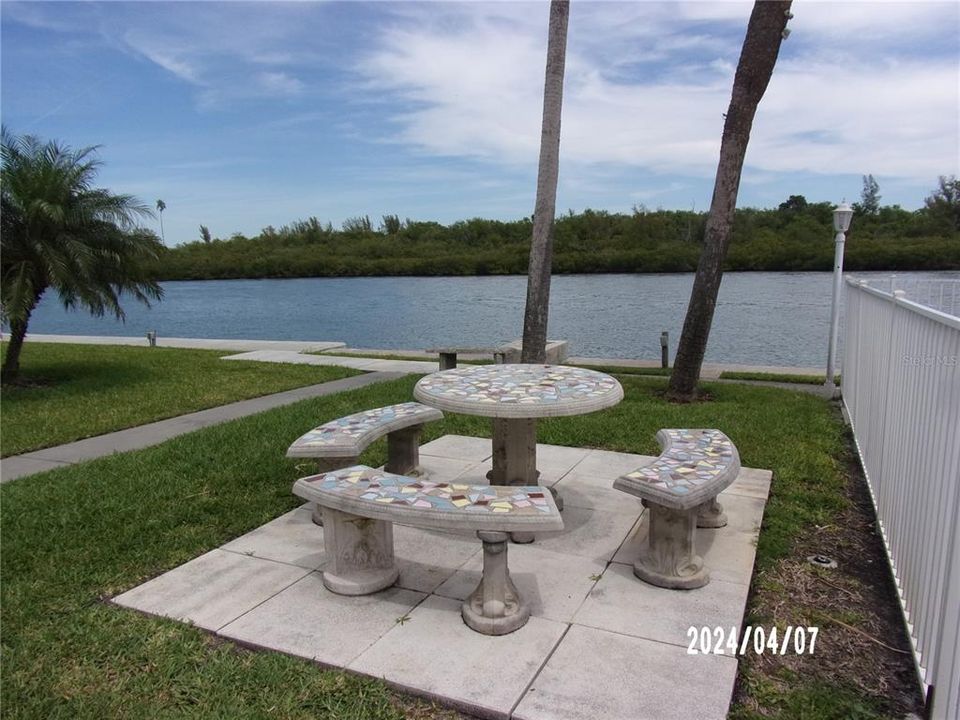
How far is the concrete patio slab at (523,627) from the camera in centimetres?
237

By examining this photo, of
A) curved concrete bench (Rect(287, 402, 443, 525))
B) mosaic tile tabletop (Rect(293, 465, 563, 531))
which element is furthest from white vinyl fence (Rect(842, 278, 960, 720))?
curved concrete bench (Rect(287, 402, 443, 525))

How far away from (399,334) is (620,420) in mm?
13404

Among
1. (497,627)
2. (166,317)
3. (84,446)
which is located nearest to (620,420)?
(497,627)

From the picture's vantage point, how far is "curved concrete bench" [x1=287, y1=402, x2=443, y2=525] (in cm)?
364

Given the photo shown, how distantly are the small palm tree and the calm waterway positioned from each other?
49.0 inches

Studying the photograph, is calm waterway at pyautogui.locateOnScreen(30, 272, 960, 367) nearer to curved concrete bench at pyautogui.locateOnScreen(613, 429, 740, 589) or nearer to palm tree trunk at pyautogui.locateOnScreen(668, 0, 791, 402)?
palm tree trunk at pyautogui.locateOnScreen(668, 0, 791, 402)

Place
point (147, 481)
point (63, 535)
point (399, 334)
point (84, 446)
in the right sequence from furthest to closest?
point (399, 334)
point (84, 446)
point (147, 481)
point (63, 535)

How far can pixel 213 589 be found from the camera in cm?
317

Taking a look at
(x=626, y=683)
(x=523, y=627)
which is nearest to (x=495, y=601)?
(x=523, y=627)

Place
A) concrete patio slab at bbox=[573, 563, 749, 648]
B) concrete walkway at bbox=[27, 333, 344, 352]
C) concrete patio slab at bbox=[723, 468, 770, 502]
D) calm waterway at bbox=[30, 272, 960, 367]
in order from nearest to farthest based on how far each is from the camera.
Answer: concrete patio slab at bbox=[573, 563, 749, 648]
concrete patio slab at bbox=[723, 468, 770, 502]
concrete walkway at bbox=[27, 333, 344, 352]
calm waterway at bbox=[30, 272, 960, 367]

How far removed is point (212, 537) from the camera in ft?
12.4

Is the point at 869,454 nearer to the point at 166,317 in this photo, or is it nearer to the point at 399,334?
the point at 399,334

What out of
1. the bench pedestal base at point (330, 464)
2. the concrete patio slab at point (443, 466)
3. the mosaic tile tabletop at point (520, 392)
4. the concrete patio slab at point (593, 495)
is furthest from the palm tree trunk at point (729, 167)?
the bench pedestal base at point (330, 464)
